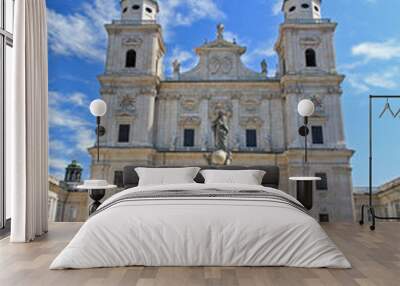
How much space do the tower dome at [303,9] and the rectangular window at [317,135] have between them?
6.02 m

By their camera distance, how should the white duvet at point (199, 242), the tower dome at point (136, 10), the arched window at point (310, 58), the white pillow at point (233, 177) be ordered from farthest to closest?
the tower dome at point (136, 10) < the arched window at point (310, 58) < the white pillow at point (233, 177) < the white duvet at point (199, 242)

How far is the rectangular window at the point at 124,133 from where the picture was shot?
1492 centimetres

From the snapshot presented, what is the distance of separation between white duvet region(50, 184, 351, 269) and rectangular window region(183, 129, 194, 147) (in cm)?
1271

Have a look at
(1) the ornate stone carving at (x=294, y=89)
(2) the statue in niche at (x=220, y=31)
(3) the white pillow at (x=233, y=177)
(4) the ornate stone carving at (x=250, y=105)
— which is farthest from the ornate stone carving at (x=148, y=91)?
(3) the white pillow at (x=233, y=177)

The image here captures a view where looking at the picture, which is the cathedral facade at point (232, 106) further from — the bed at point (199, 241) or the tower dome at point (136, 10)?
the bed at point (199, 241)

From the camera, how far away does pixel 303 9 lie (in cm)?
→ 1655

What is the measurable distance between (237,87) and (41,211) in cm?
1287

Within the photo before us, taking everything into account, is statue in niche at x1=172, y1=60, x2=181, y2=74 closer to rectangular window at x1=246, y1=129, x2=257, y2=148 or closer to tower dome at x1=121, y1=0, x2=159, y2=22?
tower dome at x1=121, y1=0, x2=159, y2=22

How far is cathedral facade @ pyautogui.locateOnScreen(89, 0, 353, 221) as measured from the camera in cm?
1413

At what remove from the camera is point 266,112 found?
50.6 ft

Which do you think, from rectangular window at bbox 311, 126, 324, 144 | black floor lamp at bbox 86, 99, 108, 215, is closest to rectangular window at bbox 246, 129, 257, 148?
rectangular window at bbox 311, 126, 324, 144

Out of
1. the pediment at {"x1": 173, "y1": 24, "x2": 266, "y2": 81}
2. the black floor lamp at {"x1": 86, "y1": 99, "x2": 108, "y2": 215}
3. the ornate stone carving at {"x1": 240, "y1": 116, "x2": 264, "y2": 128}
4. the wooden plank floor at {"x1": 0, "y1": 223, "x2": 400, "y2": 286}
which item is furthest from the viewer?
the pediment at {"x1": 173, "y1": 24, "x2": 266, "y2": 81}

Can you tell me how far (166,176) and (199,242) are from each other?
214 centimetres

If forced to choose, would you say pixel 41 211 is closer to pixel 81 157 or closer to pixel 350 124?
pixel 81 157
